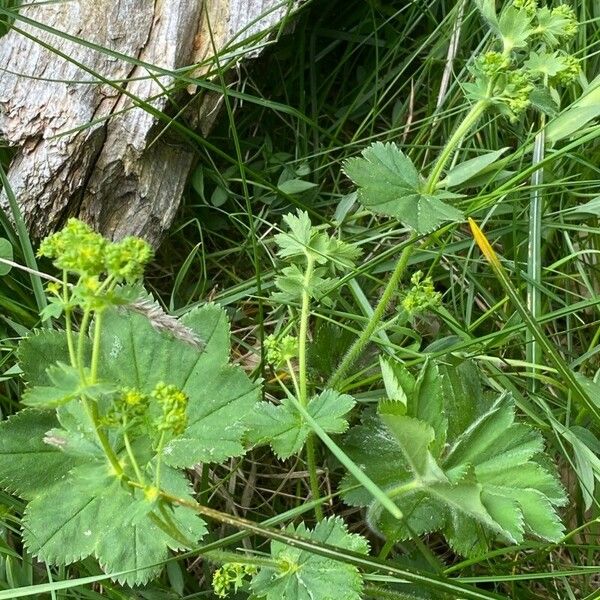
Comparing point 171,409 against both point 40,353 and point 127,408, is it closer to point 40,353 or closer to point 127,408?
point 127,408

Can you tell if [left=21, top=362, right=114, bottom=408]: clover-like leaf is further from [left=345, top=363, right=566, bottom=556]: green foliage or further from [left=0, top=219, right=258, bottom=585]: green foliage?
[left=345, top=363, right=566, bottom=556]: green foliage

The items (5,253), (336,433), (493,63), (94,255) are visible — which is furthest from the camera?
(5,253)

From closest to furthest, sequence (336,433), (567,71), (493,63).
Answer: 1. (493,63)
2. (567,71)
3. (336,433)

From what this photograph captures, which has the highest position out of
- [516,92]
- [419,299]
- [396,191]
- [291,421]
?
[516,92]

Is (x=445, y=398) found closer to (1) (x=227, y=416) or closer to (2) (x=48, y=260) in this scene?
(1) (x=227, y=416)

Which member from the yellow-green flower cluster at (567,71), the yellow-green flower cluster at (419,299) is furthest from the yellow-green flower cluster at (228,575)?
the yellow-green flower cluster at (567,71)

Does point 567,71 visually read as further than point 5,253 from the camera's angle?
No

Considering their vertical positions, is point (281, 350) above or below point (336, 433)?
above

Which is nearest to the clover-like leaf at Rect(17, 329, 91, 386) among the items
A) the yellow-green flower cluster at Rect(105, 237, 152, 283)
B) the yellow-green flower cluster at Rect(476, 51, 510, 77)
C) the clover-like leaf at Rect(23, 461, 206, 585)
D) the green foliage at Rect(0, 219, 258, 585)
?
the green foliage at Rect(0, 219, 258, 585)

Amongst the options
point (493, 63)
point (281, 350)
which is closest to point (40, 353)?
point (281, 350)
